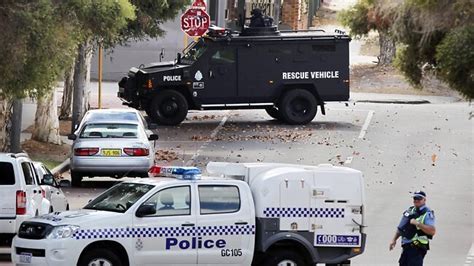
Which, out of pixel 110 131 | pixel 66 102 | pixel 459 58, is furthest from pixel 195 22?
pixel 459 58

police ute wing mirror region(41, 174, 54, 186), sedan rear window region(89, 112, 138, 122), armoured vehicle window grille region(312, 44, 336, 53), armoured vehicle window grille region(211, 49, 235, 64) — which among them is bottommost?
sedan rear window region(89, 112, 138, 122)

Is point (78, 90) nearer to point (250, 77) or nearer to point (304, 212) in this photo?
point (250, 77)

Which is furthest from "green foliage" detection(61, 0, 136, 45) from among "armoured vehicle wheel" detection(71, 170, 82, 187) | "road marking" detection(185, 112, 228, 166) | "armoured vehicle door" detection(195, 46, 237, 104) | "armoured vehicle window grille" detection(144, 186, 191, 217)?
"armoured vehicle door" detection(195, 46, 237, 104)

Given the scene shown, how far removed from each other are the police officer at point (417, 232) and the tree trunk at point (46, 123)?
16838 mm

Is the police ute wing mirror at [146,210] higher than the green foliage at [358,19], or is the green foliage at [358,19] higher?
the green foliage at [358,19]

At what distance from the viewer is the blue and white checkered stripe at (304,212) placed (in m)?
16.7

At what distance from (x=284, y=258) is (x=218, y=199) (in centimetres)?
117

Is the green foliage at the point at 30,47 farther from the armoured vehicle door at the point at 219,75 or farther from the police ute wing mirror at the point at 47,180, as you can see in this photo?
the armoured vehicle door at the point at 219,75

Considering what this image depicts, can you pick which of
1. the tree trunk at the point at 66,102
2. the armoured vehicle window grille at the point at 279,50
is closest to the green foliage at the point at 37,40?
the armoured vehicle window grille at the point at 279,50

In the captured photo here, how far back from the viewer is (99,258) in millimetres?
16141

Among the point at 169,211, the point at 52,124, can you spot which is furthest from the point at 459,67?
the point at 52,124

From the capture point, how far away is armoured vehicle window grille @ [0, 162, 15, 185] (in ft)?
60.4

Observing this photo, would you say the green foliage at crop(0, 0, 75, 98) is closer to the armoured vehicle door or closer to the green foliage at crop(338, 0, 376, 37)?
the green foliage at crop(338, 0, 376, 37)

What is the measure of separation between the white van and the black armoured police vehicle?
1751 centimetres
